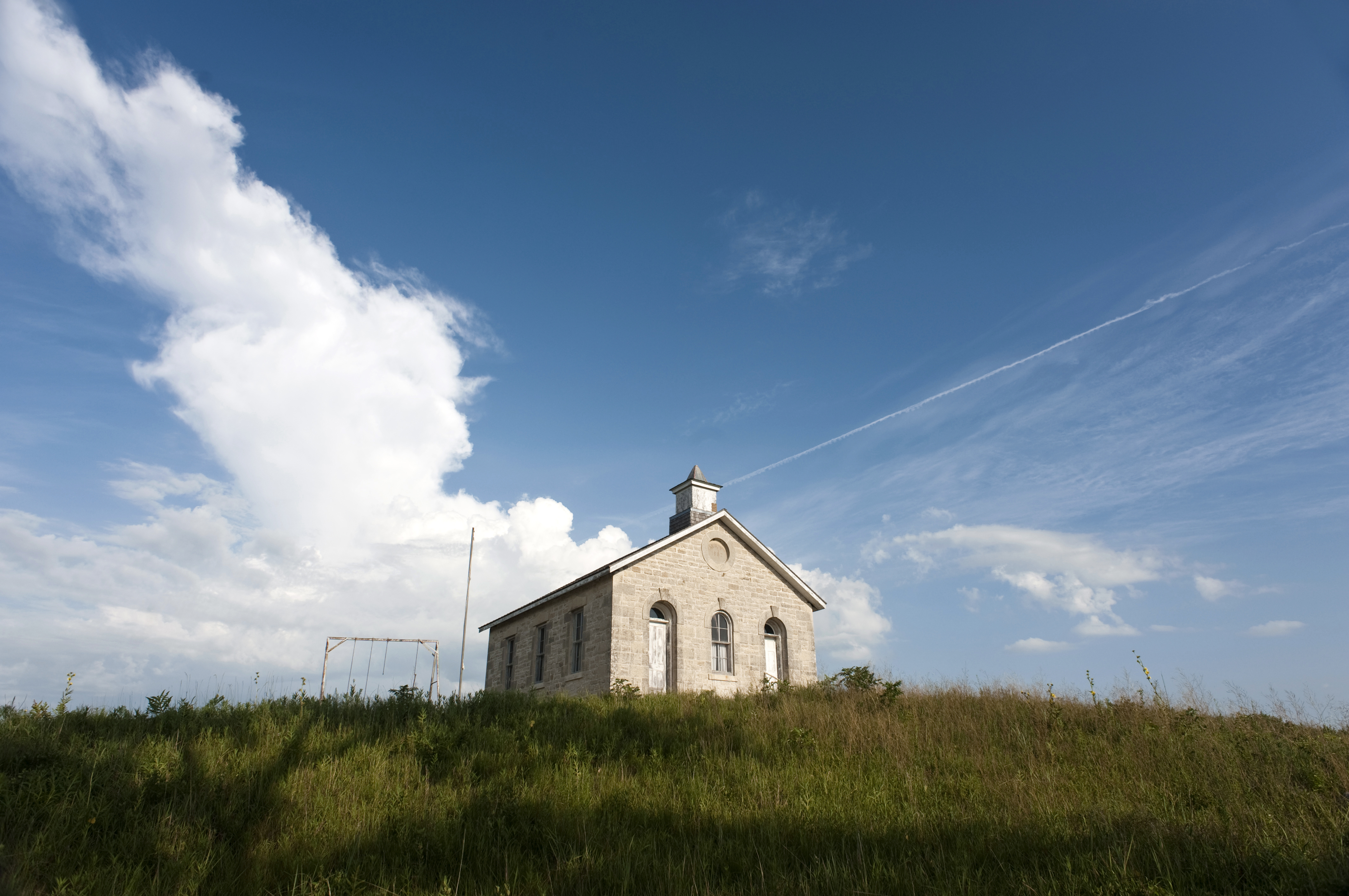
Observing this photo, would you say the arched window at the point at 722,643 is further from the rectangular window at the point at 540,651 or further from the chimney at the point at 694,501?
the rectangular window at the point at 540,651

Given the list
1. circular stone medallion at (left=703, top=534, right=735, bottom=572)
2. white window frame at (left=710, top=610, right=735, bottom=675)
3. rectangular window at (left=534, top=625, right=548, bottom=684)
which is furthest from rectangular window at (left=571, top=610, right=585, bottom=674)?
circular stone medallion at (left=703, top=534, right=735, bottom=572)

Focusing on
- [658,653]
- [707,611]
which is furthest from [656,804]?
[707,611]

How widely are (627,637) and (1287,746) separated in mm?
14501

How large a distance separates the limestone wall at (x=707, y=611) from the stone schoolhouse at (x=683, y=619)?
0.03 meters

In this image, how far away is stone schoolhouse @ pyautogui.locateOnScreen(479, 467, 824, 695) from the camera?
20.4 m

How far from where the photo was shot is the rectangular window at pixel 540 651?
23562 mm

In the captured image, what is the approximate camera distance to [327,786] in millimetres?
7410

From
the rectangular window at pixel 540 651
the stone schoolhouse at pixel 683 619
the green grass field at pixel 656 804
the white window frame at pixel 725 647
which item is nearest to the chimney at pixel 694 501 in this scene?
the stone schoolhouse at pixel 683 619

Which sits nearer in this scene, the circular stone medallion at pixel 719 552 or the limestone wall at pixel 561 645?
the limestone wall at pixel 561 645

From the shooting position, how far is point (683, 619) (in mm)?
21406

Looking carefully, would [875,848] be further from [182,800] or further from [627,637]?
[627,637]

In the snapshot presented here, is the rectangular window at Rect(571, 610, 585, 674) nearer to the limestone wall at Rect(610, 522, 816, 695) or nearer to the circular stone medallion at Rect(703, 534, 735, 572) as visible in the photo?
the limestone wall at Rect(610, 522, 816, 695)

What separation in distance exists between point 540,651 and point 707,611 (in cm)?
619

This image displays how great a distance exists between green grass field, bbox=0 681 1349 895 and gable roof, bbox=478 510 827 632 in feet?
31.7
